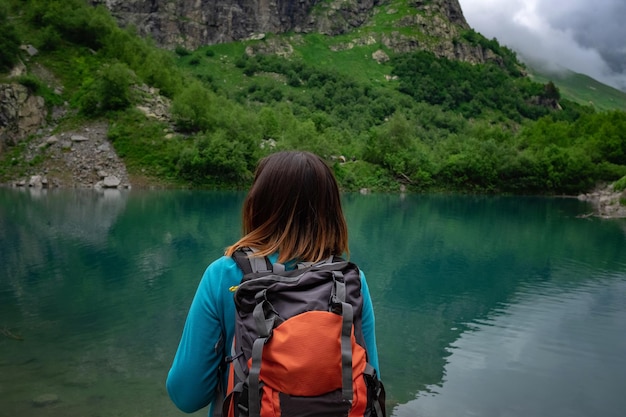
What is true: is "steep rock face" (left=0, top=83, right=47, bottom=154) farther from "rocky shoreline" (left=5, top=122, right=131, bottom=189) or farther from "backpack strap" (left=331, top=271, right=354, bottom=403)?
"backpack strap" (left=331, top=271, right=354, bottom=403)

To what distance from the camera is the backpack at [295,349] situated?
209 cm

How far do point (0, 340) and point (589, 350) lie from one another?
13292 millimetres

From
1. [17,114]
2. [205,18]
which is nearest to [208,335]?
[17,114]

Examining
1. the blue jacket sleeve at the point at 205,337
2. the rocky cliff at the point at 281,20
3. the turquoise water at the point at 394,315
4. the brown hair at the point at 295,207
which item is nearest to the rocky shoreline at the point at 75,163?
the turquoise water at the point at 394,315

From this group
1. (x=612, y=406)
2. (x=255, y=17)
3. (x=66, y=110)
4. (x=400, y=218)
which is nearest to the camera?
(x=612, y=406)

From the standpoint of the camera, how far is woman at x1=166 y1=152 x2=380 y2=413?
2350 mm

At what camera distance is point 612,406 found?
912 centimetres

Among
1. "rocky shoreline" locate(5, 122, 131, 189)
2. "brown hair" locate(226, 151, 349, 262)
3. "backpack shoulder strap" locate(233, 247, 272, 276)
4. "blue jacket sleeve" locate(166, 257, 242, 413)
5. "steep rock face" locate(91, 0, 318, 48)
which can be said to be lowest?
"rocky shoreline" locate(5, 122, 131, 189)

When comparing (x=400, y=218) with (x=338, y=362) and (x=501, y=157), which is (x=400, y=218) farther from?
(x=501, y=157)

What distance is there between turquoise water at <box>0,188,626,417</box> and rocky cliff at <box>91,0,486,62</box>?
134041mm

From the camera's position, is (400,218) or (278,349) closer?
(278,349)

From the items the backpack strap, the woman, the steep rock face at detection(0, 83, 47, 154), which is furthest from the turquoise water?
the steep rock face at detection(0, 83, 47, 154)

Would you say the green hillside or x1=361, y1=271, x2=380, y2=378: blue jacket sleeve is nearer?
x1=361, y1=271, x2=380, y2=378: blue jacket sleeve

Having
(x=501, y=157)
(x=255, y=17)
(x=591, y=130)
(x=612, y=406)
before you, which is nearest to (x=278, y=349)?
(x=612, y=406)
